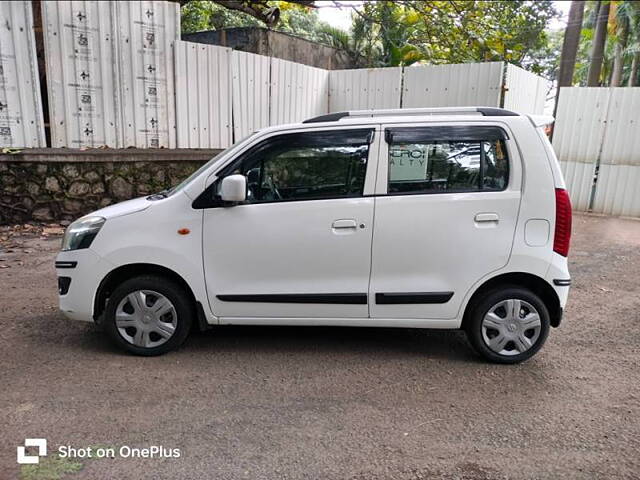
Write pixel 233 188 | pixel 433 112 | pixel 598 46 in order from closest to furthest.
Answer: pixel 233 188 < pixel 433 112 < pixel 598 46

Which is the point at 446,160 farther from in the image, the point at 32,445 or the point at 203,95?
the point at 203,95

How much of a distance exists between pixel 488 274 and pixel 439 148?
1023 mm

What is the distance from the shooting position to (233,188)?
355cm

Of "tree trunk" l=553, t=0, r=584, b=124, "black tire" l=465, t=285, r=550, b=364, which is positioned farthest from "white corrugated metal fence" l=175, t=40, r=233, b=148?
"tree trunk" l=553, t=0, r=584, b=124

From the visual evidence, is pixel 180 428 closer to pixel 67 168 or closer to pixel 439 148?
pixel 439 148

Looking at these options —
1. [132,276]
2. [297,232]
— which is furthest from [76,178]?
[297,232]

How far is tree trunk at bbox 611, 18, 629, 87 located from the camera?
902 inches

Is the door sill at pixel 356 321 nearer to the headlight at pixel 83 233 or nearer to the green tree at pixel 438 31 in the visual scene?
the headlight at pixel 83 233

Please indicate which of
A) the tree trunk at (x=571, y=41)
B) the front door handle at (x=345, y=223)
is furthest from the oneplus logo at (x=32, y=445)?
the tree trunk at (x=571, y=41)

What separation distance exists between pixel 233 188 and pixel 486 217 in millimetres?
1877

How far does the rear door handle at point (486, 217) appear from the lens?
366cm

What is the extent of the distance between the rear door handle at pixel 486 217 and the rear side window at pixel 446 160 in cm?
19

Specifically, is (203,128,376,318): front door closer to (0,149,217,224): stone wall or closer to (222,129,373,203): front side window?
(222,129,373,203): front side window

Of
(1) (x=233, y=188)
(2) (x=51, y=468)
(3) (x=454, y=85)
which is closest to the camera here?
(2) (x=51, y=468)
